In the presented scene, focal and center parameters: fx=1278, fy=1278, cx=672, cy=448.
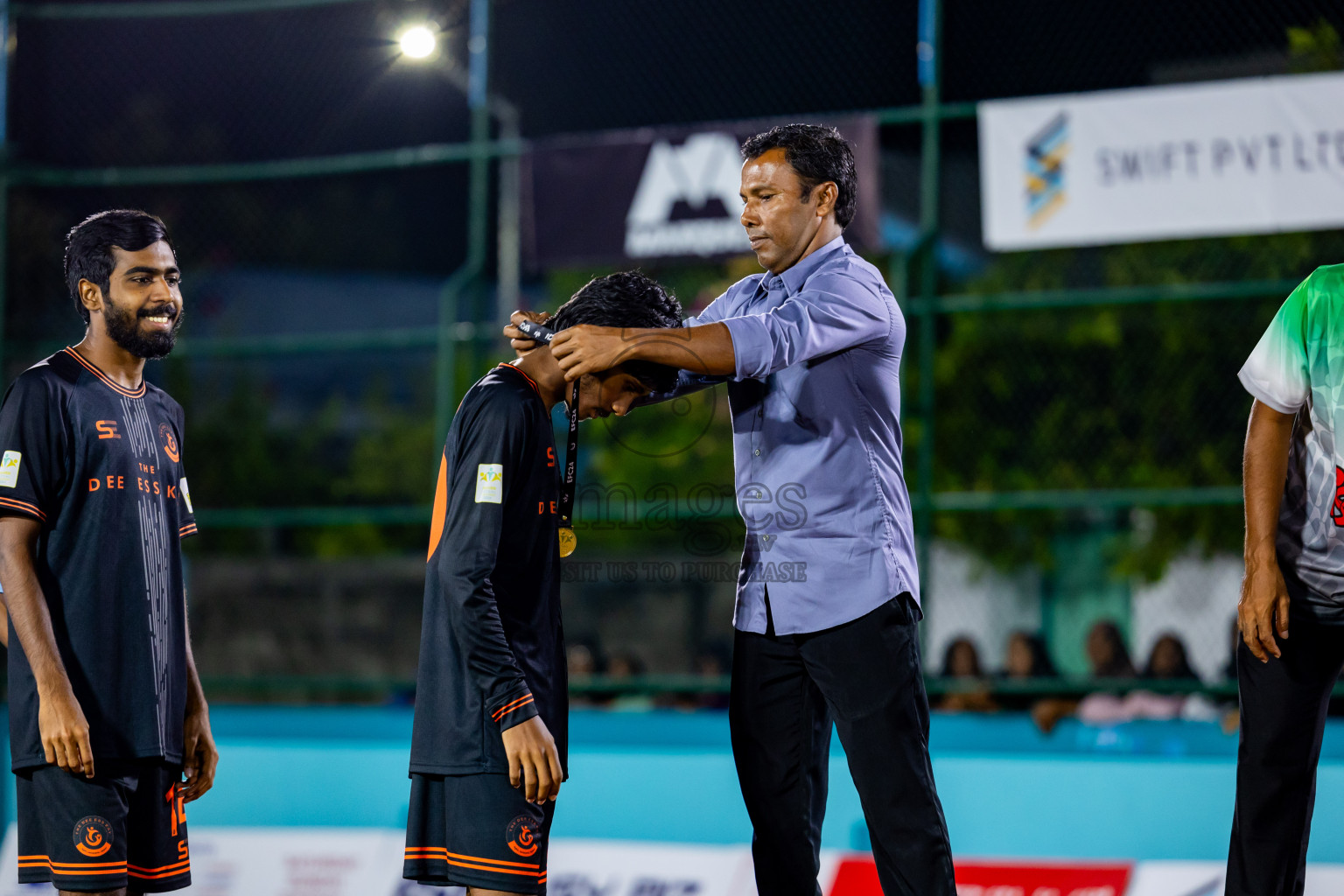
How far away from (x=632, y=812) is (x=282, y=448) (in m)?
19.4

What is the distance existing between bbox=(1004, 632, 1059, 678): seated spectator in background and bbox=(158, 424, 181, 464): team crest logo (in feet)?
17.4

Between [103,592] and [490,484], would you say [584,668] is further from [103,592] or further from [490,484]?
[490,484]

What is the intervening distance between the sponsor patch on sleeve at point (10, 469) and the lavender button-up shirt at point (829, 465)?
164 centimetres

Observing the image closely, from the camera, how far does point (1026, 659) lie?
746 centimetres

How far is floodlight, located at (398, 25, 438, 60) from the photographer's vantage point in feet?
24.0

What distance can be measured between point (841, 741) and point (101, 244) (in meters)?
2.25

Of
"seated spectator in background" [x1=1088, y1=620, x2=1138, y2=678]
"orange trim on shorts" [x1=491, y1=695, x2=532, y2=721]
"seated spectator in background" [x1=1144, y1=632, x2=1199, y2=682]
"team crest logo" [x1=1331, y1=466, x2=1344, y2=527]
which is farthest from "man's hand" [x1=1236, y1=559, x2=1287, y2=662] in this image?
"seated spectator in background" [x1=1088, y1=620, x2=1138, y2=678]

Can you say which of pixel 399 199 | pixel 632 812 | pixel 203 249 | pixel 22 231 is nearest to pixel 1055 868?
pixel 632 812

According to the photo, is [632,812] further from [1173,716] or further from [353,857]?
[1173,716]

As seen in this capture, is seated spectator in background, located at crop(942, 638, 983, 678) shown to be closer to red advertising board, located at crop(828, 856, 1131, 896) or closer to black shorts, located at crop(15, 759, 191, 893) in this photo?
red advertising board, located at crop(828, 856, 1131, 896)

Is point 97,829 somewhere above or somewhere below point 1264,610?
below

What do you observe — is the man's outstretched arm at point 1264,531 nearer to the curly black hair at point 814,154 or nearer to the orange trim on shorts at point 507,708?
the curly black hair at point 814,154

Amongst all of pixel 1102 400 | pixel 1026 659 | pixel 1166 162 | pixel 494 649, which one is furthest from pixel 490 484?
pixel 1102 400

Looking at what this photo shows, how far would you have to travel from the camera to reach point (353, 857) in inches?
195
